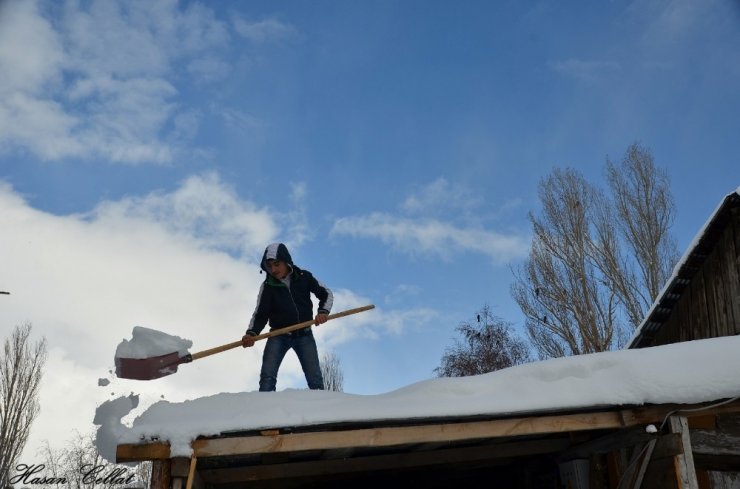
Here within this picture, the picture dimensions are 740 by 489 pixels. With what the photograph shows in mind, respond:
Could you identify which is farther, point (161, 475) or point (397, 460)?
point (397, 460)

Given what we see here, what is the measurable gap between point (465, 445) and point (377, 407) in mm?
1706

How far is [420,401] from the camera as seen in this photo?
3.75 m

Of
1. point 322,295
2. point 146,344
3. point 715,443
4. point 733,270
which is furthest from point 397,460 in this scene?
point 733,270

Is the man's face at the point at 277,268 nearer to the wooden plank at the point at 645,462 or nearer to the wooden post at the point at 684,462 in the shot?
the wooden plank at the point at 645,462

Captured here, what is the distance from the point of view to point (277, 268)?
19.3 feet

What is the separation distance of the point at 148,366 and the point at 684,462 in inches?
151

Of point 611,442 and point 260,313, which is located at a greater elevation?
point 260,313

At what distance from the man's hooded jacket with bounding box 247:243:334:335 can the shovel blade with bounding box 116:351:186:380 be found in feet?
3.01

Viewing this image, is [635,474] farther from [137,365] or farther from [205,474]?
[137,365]

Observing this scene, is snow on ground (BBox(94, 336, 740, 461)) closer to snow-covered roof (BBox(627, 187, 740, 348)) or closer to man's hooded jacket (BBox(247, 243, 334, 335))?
man's hooded jacket (BBox(247, 243, 334, 335))

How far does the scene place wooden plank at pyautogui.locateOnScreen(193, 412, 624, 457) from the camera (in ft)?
11.7

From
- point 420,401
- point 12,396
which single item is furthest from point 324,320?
point 12,396

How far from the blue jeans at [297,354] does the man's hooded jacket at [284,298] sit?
20 cm

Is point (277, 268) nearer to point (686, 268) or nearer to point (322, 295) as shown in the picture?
point (322, 295)
